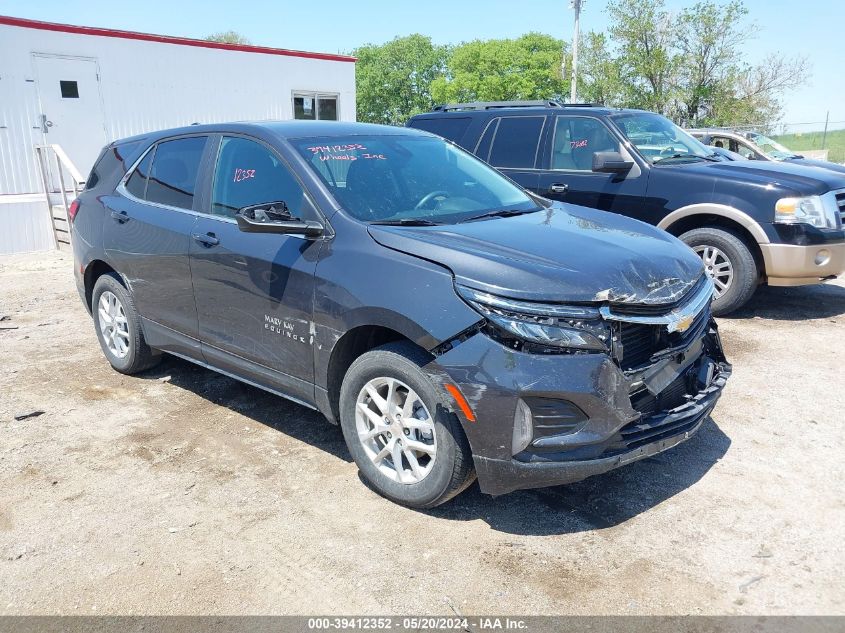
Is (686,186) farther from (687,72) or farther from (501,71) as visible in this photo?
(501,71)

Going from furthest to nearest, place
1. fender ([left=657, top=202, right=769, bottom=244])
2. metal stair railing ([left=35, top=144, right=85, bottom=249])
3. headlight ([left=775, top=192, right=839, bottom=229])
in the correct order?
metal stair railing ([left=35, top=144, right=85, bottom=249])
fender ([left=657, top=202, right=769, bottom=244])
headlight ([left=775, top=192, right=839, bottom=229])

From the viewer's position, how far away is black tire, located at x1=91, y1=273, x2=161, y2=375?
5.10 m

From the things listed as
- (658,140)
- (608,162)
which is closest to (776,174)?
(658,140)

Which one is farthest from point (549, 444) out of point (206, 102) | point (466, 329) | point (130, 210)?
point (206, 102)

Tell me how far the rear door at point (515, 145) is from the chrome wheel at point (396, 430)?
15.3ft

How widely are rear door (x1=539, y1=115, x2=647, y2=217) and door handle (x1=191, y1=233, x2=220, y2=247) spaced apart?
3.78 meters

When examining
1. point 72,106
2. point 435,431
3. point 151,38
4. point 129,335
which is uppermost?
point 151,38

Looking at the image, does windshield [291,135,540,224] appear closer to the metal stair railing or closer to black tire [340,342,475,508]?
black tire [340,342,475,508]

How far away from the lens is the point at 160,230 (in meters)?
4.65

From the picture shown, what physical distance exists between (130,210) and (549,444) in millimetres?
3549

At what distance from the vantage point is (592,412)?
300 cm

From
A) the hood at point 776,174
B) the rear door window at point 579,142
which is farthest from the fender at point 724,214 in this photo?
the rear door window at point 579,142

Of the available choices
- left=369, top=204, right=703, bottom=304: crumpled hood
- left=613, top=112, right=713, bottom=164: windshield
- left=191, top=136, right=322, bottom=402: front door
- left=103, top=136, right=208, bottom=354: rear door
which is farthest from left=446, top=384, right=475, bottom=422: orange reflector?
left=613, top=112, right=713, bottom=164: windshield

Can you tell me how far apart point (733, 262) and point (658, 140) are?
158cm
